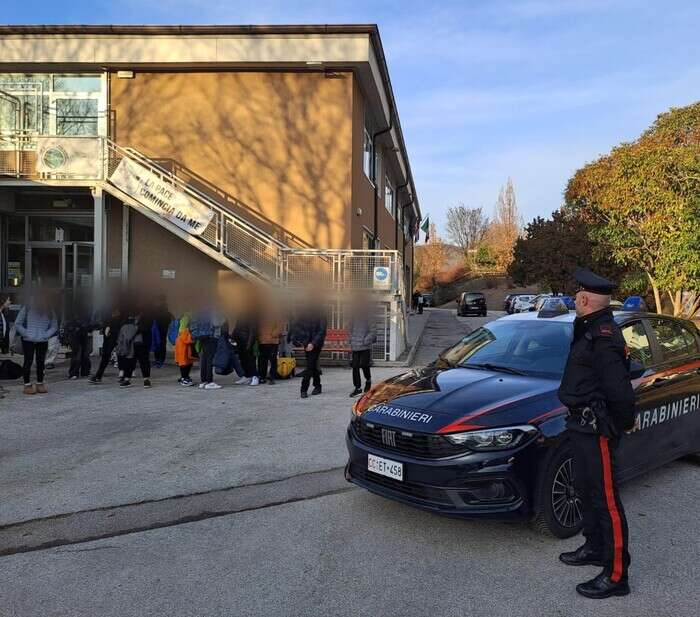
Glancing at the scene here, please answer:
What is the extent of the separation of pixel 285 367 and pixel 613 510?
27.9ft

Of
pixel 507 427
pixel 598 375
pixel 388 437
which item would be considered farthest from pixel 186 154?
pixel 598 375

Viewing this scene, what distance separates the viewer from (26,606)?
3393 millimetres

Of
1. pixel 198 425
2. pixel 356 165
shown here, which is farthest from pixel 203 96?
pixel 198 425

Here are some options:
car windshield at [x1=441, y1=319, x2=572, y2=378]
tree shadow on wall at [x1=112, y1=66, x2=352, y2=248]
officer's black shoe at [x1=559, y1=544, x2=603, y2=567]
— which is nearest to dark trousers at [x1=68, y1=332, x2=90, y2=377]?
tree shadow on wall at [x1=112, y1=66, x2=352, y2=248]

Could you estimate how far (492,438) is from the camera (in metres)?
3.99

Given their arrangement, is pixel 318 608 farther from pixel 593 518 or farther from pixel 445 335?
pixel 445 335

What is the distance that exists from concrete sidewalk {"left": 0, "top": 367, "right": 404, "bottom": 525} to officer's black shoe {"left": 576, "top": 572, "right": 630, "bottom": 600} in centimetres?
294

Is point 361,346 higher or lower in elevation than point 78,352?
higher

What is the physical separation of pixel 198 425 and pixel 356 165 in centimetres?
1009

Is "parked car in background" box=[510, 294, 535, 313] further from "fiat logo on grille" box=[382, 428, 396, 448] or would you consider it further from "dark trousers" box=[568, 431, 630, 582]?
"dark trousers" box=[568, 431, 630, 582]

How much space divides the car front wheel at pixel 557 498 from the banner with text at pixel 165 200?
10990 millimetres

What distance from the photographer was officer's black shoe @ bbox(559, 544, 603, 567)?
3.81m

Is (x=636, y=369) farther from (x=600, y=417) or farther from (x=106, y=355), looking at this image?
(x=106, y=355)

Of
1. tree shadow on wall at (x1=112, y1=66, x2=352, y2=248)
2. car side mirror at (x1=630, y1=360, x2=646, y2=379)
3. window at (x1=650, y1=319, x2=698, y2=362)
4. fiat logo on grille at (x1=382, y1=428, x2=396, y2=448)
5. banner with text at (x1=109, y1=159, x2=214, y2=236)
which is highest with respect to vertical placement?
Result: tree shadow on wall at (x1=112, y1=66, x2=352, y2=248)
